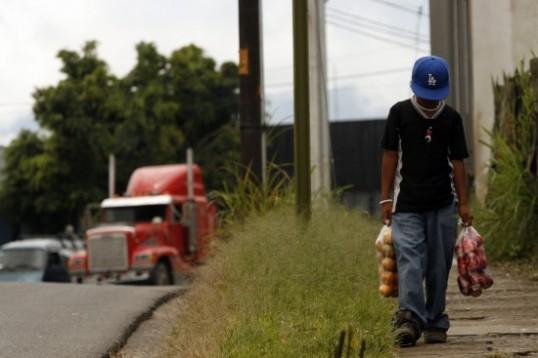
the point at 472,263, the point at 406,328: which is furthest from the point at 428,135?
the point at 406,328

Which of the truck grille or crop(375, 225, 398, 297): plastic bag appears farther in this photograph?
the truck grille

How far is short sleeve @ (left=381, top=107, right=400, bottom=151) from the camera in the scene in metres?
8.62

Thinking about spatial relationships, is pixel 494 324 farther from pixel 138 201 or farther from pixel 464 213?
pixel 138 201

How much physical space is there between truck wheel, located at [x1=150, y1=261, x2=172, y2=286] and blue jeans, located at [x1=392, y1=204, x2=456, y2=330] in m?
20.6

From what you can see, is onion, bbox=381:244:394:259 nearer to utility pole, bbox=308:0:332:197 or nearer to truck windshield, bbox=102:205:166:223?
utility pole, bbox=308:0:332:197

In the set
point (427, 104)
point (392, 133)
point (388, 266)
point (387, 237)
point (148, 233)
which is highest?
point (427, 104)

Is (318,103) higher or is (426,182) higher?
(318,103)

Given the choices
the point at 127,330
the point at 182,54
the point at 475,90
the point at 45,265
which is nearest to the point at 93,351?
the point at 127,330

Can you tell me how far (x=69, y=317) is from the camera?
480 inches

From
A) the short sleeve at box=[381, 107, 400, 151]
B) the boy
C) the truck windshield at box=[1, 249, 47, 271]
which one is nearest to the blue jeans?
the boy

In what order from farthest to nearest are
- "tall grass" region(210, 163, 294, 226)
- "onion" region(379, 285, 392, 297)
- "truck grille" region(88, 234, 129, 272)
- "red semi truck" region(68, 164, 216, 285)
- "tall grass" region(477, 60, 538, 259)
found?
1. "truck grille" region(88, 234, 129, 272)
2. "red semi truck" region(68, 164, 216, 285)
3. "tall grass" region(210, 163, 294, 226)
4. "tall grass" region(477, 60, 538, 259)
5. "onion" region(379, 285, 392, 297)

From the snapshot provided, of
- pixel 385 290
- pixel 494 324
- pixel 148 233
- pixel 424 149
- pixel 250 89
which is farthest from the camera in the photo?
pixel 148 233

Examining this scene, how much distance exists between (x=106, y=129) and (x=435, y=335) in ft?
168

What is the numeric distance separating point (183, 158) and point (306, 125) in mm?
50101
